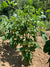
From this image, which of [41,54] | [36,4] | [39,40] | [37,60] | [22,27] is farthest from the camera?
[36,4]

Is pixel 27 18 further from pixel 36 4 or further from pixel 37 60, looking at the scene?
pixel 36 4

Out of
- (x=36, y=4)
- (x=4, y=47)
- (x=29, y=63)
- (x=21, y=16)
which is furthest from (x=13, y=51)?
(x=36, y=4)

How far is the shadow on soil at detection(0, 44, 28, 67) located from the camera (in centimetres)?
267

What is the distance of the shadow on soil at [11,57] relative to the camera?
2672 millimetres

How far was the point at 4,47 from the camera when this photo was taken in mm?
2957

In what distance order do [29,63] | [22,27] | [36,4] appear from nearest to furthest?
[22,27] → [29,63] → [36,4]

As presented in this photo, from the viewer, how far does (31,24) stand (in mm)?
2432

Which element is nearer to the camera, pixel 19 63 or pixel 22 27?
pixel 22 27

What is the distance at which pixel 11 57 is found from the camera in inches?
110

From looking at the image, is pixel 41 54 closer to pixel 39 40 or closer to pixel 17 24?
pixel 39 40

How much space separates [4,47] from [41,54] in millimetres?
995

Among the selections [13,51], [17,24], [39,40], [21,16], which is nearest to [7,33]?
[17,24]

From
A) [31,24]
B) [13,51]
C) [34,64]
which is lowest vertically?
[34,64]

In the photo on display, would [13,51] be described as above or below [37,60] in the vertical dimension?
above
